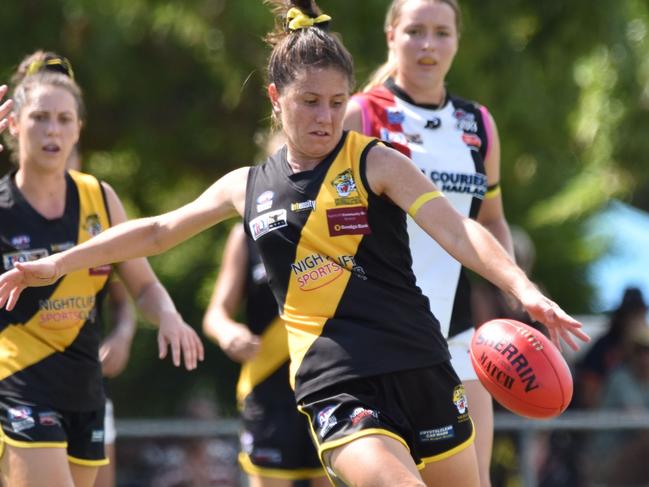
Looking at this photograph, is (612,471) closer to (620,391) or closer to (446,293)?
(620,391)

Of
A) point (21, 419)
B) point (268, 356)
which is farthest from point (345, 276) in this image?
point (268, 356)

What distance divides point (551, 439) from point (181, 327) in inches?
→ 179

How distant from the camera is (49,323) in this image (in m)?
5.71

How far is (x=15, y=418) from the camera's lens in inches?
219

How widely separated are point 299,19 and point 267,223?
0.80 meters

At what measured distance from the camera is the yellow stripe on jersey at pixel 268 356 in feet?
22.1

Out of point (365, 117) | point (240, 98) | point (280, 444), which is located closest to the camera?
point (365, 117)

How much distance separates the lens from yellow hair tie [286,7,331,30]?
5.00 metres

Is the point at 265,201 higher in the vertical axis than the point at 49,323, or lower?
higher

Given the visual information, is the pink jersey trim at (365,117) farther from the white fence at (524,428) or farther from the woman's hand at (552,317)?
the white fence at (524,428)

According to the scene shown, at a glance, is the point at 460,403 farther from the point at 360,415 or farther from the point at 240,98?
the point at 240,98

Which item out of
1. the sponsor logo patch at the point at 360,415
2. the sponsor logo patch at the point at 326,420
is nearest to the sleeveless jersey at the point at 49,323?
the sponsor logo patch at the point at 326,420

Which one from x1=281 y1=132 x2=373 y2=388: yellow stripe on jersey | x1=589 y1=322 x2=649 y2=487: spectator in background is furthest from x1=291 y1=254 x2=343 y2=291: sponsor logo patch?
x1=589 y1=322 x2=649 y2=487: spectator in background

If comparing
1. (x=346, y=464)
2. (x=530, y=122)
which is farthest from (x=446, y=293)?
(x=530, y=122)
